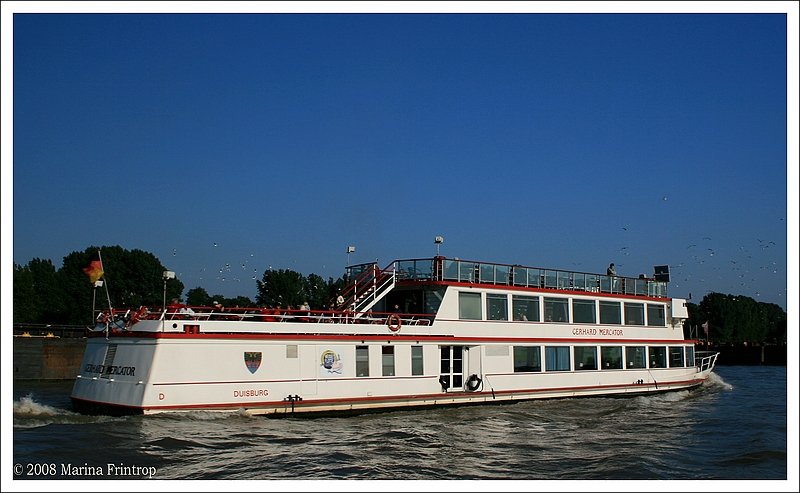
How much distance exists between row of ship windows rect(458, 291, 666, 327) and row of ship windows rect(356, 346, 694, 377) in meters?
1.12

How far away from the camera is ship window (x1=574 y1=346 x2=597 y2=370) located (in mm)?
29672

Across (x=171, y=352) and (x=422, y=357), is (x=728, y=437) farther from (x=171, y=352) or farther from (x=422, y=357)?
(x=171, y=352)

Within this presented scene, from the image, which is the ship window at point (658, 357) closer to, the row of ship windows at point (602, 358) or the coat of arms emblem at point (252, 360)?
the row of ship windows at point (602, 358)

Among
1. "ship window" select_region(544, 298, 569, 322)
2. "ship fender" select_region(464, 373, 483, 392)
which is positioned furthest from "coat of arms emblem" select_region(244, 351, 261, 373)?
"ship window" select_region(544, 298, 569, 322)

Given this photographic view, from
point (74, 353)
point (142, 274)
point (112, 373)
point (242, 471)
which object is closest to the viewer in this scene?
point (242, 471)

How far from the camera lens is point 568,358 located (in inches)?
1155

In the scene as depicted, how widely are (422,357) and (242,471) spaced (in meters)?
10.3

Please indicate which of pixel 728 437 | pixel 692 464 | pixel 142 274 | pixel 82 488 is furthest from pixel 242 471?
pixel 142 274

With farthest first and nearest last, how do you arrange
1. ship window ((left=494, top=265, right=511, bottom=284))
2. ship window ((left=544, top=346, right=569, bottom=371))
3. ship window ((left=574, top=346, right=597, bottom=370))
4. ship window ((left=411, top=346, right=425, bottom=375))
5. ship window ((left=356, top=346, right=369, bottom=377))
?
ship window ((left=574, top=346, right=597, bottom=370)) → ship window ((left=544, top=346, right=569, bottom=371)) → ship window ((left=494, top=265, right=511, bottom=284)) → ship window ((left=411, top=346, right=425, bottom=375)) → ship window ((left=356, top=346, right=369, bottom=377))

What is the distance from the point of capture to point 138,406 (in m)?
19.8

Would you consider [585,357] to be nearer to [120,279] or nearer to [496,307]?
[496,307]

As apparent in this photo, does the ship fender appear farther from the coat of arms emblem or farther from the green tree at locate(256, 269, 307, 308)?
the green tree at locate(256, 269, 307, 308)

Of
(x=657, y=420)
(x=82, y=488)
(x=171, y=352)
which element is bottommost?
(x=657, y=420)

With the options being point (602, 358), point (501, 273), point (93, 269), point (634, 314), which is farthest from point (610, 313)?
point (93, 269)
